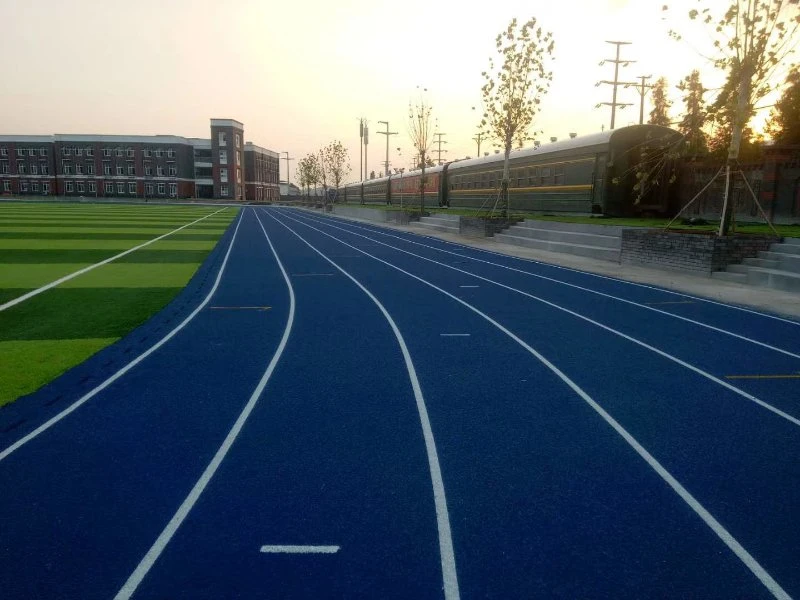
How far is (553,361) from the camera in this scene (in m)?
7.79

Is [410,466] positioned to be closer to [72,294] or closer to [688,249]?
[72,294]

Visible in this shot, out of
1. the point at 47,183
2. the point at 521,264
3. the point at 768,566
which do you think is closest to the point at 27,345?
the point at 768,566

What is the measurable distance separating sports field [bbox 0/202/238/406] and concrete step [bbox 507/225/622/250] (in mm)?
13179

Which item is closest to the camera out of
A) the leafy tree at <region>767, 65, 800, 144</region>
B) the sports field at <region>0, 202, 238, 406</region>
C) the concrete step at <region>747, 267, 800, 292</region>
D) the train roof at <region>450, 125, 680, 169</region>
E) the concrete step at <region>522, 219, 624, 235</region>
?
the sports field at <region>0, 202, 238, 406</region>

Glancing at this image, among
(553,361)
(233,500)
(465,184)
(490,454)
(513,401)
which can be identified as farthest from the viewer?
(465,184)

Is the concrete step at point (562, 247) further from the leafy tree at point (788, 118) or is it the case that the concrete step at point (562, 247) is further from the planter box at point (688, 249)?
the leafy tree at point (788, 118)

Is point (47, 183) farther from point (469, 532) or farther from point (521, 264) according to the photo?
point (469, 532)

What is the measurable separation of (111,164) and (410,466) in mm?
117153

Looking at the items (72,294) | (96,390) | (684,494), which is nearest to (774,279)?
(684,494)

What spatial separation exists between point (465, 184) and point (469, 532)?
34.8 m

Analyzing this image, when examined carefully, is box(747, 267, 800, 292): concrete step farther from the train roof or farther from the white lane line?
the white lane line

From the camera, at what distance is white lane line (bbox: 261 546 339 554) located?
359 centimetres

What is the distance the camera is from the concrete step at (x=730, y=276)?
1407cm

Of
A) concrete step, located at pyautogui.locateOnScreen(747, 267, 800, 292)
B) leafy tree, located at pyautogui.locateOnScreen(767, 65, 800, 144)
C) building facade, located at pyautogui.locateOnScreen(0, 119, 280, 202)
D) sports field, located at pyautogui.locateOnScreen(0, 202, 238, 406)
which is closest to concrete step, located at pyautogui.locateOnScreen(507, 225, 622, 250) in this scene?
concrete step, located at pyautogui.locateOnScreen(747, 267, 800, 292)
